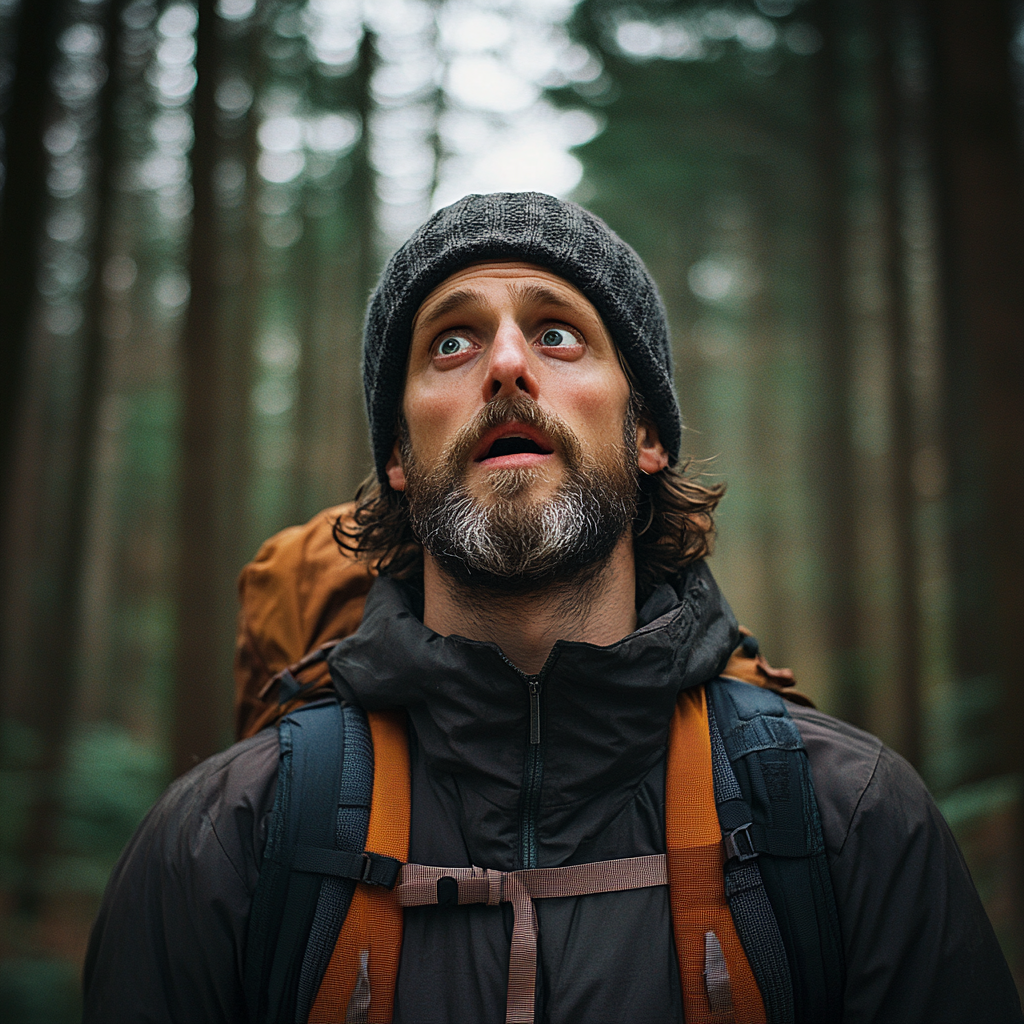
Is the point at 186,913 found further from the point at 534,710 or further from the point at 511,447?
the point at 511,447

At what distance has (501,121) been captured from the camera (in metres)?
13.9

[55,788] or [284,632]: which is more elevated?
[284,632]

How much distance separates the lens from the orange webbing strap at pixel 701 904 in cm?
168

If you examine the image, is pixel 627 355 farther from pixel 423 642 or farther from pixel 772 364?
pixel 772 364

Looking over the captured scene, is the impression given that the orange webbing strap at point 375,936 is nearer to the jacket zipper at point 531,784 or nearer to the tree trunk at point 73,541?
the jacket zipper at point 531,784

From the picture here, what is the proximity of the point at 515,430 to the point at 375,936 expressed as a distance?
1430 mm

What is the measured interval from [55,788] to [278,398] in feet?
49.5

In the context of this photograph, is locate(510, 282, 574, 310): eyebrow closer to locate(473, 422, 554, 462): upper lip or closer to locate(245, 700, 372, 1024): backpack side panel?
locate(473, 422, 554, 462): upper lip

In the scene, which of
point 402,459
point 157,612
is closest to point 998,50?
point 402,459

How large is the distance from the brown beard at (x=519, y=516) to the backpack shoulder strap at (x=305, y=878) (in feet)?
2.27

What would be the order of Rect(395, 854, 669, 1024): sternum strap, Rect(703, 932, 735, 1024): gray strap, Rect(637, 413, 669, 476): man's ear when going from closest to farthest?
Rect(703, 932, 735, 1024): gray strap
Rect(395, 854, 669, 1024): sternum strap
Rect(637, 413, 669, 476): man's ear

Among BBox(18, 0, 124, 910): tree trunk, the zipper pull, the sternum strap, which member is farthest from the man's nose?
BBox(18, 0, 124, 910): tree trunk

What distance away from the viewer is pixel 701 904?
1.76 m

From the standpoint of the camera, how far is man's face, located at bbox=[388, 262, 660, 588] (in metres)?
2.16
